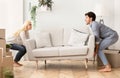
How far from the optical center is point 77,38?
5949 mm

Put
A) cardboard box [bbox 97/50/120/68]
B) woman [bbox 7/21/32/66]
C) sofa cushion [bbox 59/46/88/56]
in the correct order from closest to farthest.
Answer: sofa cushion [bbox 59/46/88/56]
cardboard box [bbox 97/50/120/68]
woman [bbox 7/21/32/66]

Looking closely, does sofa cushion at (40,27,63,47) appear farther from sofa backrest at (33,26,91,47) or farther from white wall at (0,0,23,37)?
white wall at (0,0,23,37)

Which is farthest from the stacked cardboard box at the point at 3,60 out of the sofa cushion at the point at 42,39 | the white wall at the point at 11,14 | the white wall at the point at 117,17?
the white wall at the point at 117,17

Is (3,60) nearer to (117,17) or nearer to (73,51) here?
(73,51)

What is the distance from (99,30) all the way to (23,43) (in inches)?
65.2

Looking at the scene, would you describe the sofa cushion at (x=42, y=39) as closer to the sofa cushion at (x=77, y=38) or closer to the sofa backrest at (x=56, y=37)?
the sofa backrest at (x=56, y=37)

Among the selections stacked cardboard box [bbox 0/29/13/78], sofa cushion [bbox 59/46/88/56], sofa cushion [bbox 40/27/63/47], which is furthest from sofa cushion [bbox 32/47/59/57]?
stacked cardboard box [bbox 0/29/13/78]

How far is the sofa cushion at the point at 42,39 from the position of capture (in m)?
6.02

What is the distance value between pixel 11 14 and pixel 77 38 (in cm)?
196

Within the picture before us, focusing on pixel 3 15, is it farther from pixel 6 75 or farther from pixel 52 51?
pixel 6 75

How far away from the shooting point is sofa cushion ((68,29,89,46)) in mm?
5879

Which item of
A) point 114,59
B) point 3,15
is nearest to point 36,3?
point 3,15

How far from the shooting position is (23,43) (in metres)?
5.94

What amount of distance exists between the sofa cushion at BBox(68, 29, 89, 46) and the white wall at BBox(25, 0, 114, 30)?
955 millimetres
